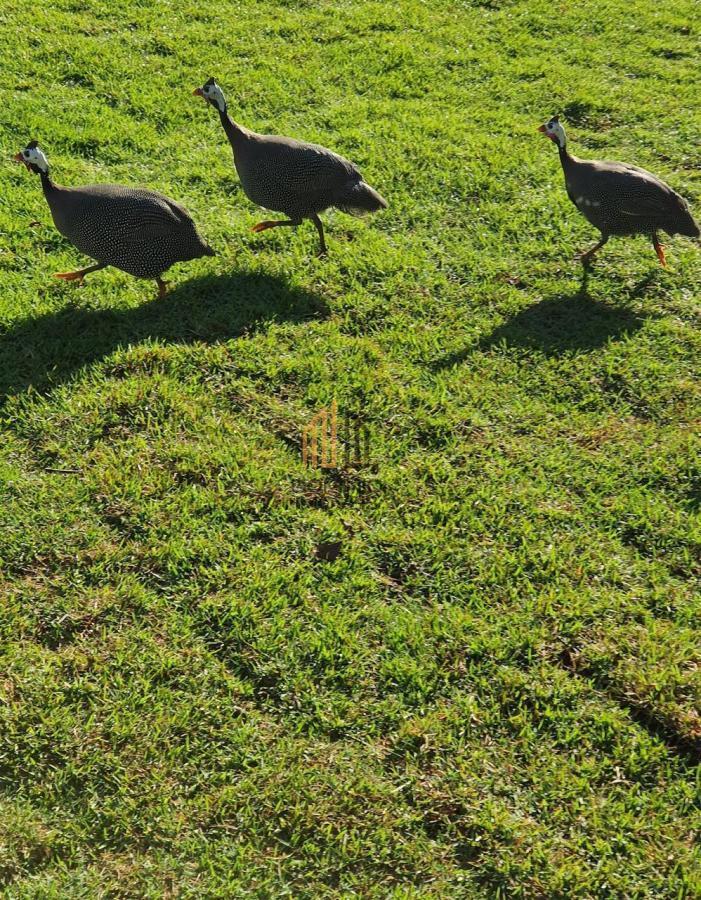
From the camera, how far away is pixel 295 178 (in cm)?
548

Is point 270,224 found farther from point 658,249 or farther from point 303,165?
point 658,249

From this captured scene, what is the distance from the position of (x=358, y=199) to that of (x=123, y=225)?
1.66 meters

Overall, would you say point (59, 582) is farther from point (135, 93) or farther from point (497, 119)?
point (497, 119)

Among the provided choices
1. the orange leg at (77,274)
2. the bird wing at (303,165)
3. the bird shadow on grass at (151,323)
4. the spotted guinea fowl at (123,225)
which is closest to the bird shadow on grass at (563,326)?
the bird shadow on grass at (151,323)

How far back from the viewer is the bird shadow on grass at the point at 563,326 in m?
5.18

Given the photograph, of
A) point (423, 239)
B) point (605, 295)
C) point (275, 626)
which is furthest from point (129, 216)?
point (605, 295)

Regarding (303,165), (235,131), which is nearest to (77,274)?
(235,131)

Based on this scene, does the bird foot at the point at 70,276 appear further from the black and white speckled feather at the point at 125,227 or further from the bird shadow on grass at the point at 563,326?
the bird shadow on grass at the point at 563,326

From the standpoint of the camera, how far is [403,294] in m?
5.55

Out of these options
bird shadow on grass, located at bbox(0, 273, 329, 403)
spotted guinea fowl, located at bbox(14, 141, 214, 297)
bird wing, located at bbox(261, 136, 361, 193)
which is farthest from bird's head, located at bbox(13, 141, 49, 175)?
bird wing, located at bbox(261, 136, 361, 193)

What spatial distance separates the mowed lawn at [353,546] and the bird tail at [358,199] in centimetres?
32

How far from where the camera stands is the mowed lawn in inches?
111

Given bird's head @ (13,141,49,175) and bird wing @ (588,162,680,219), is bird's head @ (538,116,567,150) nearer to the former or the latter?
bird wing @ (588,162,680,219)

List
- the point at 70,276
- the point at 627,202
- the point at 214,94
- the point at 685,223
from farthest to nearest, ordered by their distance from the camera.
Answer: the point at 214,94, the point at 685,223, the point at 627,202, the point at 70,276
